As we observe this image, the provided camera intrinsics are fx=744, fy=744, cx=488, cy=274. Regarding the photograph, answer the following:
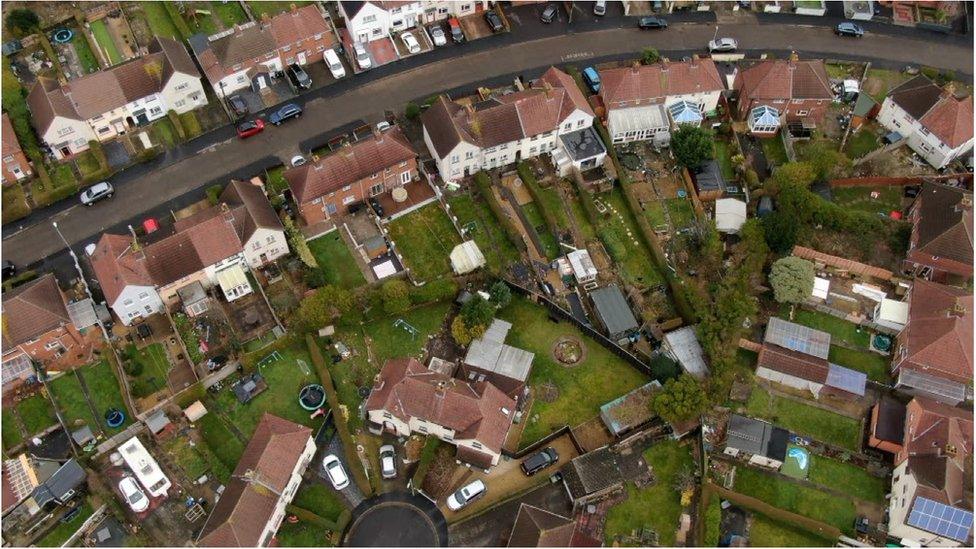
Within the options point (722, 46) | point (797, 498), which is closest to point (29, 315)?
point (797, 498)

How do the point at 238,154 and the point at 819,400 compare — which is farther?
the point at 238,154

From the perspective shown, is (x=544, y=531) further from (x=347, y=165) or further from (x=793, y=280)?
(x=347, y=165)

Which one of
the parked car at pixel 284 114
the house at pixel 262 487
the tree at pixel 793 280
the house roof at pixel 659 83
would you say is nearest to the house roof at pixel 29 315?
A: the house at pixel 262 487

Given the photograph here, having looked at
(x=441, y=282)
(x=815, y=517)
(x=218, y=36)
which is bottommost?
(x=815, y=517)

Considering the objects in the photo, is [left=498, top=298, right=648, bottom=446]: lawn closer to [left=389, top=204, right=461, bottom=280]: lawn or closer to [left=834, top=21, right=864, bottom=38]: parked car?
[left=389, top=204, right=461, bottom=280]: lawn

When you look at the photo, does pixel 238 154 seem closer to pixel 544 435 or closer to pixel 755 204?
pixel 544 435

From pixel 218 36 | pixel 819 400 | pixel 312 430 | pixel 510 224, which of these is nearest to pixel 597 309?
pixel 510 224
